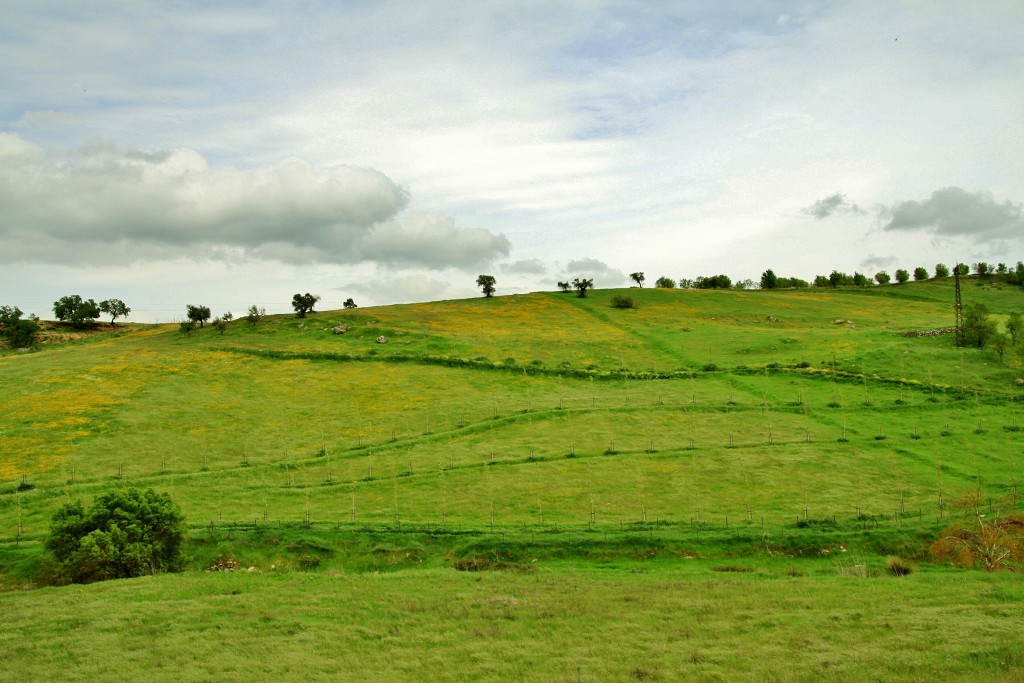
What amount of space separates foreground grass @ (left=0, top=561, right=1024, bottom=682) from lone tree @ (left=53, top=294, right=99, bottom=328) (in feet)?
388

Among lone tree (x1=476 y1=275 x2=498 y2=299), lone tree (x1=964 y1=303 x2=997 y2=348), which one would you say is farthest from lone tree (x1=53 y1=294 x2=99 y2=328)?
lone tree (x1=964 y1=303 x2=997 y2=348)

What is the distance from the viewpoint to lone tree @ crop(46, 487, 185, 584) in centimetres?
3616

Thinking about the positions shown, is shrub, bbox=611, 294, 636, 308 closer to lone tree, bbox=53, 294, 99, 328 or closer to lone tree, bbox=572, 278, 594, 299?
lone tree, bbox=572, 278, 594, 299

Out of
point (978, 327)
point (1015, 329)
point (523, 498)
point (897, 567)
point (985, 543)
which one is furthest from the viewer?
point (978, 327)

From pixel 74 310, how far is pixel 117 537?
390 feet

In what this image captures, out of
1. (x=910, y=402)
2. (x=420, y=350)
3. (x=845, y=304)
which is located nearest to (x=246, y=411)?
(x=420, y=350)

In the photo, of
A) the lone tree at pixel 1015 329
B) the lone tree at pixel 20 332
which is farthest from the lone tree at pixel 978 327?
the lone tree at pixel 20 332

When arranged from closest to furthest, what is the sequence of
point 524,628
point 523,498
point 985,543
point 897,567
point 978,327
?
1. point 524,628
2. point 897,567
3. point 985,543
4. point 523,498
5. point 978,327

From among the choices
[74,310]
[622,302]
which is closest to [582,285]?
[622,302]

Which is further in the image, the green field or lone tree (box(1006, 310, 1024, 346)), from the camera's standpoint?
lone tree (box(1006, 310, 1024, 346))

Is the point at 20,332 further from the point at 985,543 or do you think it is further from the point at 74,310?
the point at 985,543

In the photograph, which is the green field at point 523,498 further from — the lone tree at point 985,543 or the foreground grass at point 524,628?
the lone tree at point 985,543

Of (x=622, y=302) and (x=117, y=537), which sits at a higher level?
(x=622, y=302)

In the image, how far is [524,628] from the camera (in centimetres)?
2916
